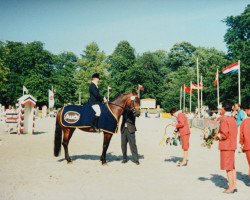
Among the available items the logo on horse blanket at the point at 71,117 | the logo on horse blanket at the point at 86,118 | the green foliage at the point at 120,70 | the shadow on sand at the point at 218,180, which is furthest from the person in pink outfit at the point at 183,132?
the green foliage at the point at 120,70

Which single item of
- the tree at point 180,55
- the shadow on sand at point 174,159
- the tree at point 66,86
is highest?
the tree at point 180,55

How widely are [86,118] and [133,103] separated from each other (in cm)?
164

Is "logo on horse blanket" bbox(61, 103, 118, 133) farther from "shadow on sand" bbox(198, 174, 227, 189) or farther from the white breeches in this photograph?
"shadow on sand" bbox(198, 174, 227, 189)

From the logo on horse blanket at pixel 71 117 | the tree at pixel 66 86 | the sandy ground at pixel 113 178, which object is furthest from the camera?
the tree at pixel 66 86

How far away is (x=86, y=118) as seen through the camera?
503 inches

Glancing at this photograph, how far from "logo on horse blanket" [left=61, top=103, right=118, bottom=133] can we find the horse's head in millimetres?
663

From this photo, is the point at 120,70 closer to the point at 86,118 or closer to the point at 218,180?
the point at 86,118

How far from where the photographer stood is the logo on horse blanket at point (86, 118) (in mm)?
12531

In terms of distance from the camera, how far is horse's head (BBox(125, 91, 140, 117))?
12578 millimetres

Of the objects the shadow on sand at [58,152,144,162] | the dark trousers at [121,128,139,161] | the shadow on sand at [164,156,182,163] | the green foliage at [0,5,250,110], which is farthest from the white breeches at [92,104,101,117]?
the green foliage at [0,5,250,110]

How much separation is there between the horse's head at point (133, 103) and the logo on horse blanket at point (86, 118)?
663 mm

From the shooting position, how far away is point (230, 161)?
838 centimetres

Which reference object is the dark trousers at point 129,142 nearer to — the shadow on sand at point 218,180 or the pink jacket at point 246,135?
the shadow on sand at point 218,180

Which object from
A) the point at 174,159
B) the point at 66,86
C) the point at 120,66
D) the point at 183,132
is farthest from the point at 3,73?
the point at 183,132
